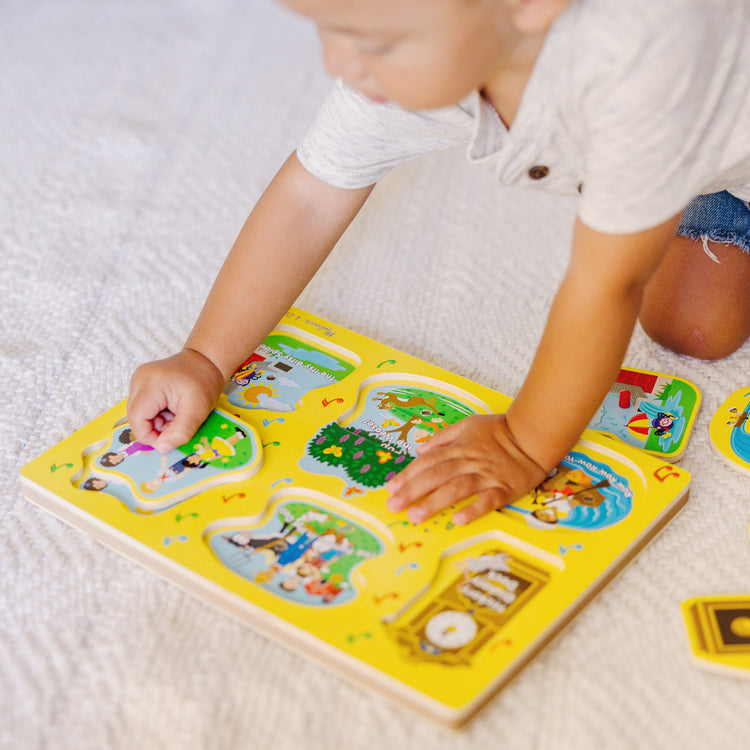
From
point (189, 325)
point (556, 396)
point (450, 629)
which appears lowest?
point (189, 325)

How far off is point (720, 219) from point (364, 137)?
309mm

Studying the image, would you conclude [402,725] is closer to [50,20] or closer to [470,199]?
[470,199]

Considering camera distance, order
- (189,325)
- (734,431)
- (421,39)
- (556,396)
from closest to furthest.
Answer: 1. (421,39)
2. (556,396)
3. (734,431)
4. (189,325)

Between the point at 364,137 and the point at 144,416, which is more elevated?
the point at 364,137

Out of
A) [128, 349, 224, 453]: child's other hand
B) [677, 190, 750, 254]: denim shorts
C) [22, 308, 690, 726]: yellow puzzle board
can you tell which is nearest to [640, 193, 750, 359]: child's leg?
[677, 190, 750, 254]: denim shorts

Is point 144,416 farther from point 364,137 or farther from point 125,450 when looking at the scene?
point 364,137

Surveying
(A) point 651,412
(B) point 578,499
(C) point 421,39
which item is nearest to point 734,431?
(A) point 651,412

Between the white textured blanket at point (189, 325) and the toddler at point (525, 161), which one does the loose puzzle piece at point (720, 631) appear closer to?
the white textured blanket at point (189, 325)

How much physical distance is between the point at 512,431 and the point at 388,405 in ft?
0.40

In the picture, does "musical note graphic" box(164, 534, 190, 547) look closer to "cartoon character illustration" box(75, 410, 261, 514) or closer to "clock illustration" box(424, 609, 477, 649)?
"cartoon character illustration" box(75, 410, 261, 514)

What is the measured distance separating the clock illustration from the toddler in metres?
0.07

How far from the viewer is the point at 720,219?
2.54 feet

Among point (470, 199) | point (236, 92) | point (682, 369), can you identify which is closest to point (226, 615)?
point (682, 369)

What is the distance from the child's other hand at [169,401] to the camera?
65 cm
